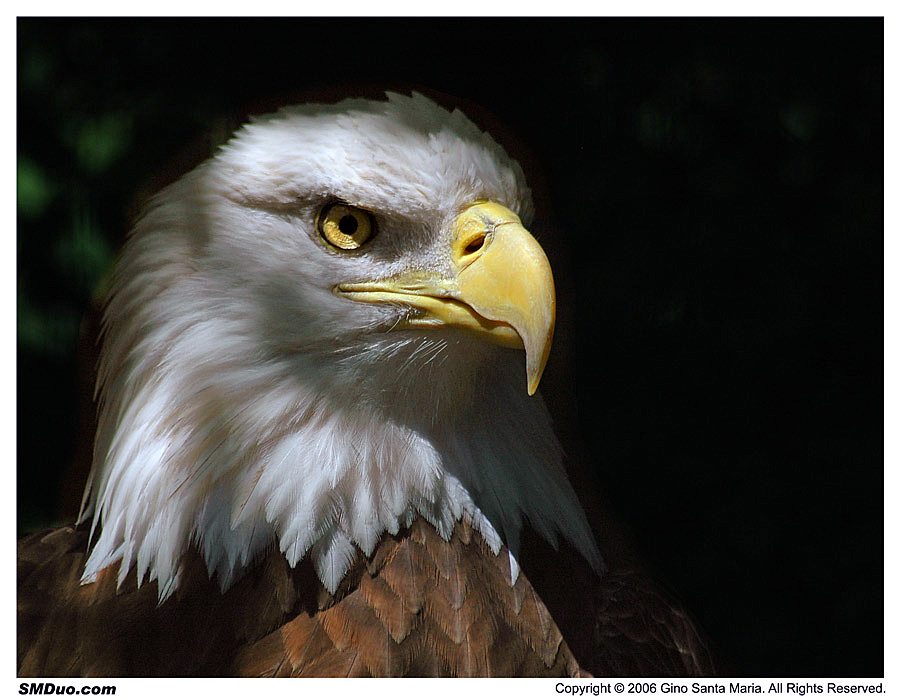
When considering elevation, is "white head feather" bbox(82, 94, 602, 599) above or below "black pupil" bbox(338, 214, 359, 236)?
below

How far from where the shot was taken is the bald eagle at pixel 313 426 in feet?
3.37

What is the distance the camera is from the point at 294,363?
108 cm

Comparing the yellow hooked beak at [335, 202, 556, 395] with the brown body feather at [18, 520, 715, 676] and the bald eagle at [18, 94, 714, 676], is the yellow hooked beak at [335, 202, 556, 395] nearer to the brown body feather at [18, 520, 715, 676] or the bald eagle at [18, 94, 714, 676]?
the bald eagle at [18, 94, 714, 676]

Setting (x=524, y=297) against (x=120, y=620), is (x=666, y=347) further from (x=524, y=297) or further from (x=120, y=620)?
(x=120, y=620)

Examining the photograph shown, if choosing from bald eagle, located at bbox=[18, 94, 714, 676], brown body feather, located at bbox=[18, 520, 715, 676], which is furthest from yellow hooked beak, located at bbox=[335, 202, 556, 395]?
brown body feather, located at bbox=[18, 520, 715, 676]

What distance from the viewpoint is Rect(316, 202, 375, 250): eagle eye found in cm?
103

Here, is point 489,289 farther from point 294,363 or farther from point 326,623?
point 326,623

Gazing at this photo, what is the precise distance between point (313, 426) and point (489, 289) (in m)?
0.30

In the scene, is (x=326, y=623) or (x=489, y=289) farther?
(x=326, y=623)

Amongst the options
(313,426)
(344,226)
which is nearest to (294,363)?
(313,426)

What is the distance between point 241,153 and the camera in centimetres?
107

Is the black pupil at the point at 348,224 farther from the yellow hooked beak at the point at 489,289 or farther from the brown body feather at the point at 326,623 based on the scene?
the brown body feather at the point at 326,623

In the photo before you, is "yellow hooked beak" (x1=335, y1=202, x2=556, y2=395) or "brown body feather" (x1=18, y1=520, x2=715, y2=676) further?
"brown body feather" (x1=18, y1=520, x2=715, y2=676)

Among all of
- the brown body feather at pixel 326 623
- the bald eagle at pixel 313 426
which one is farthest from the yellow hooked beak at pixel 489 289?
the brown body feather at pixel 326 623
